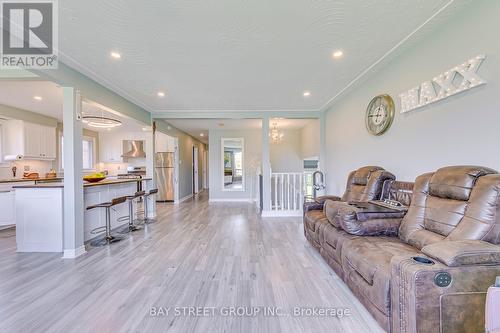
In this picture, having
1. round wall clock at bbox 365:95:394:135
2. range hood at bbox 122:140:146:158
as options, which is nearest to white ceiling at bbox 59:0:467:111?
round wall clock at bbox 365:95:394:135

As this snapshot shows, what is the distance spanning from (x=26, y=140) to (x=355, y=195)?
714 cm

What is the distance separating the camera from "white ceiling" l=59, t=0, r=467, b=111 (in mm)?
1996

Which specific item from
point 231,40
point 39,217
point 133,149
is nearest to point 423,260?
point 231,40

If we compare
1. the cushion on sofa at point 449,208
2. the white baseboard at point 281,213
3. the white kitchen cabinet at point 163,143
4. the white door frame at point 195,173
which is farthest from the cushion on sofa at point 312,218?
the white door frame at point 195,173

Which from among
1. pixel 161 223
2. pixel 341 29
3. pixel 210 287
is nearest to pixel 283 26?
pixel 341 29

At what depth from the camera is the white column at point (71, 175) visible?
10.0 feet

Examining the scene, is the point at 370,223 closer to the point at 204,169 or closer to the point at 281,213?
the point at 281,213

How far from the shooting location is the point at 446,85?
2.17 meters

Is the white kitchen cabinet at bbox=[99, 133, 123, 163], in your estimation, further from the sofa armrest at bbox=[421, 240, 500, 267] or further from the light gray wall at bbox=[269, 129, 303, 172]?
the sofa armrest at bbox=[421, 240, 500, 267]

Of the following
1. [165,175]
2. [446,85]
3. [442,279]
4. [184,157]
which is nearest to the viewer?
[442,279]

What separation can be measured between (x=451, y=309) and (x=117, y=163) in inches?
370

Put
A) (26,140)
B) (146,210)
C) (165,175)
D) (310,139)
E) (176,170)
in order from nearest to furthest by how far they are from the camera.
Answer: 1. (146,210)
2. (26,140)
3. (310,139)
4. (176,170)
5. (165,175)

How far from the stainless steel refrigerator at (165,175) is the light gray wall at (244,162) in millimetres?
1365

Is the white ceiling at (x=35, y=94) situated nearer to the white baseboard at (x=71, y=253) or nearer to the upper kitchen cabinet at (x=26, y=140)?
the upper kitchen cabinet at (x=26, y=140)
